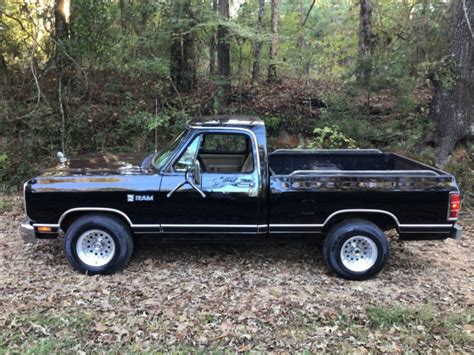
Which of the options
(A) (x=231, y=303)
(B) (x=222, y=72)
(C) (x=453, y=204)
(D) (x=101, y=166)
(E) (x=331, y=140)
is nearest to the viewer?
(A) (x=231, y=303)

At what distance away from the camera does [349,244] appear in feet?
18.9

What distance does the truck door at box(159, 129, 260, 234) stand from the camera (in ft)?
18.4

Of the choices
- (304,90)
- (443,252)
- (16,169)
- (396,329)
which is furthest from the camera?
(304,90)

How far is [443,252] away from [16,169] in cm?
856

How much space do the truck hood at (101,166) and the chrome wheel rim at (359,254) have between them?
2761mm

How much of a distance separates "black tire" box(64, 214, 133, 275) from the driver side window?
990 mm

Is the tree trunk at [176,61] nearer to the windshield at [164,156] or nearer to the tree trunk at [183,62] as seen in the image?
the tree trunk at [183,62]

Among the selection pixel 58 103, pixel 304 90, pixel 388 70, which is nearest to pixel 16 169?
pixel 58 103

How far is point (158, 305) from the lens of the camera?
16.4 feet

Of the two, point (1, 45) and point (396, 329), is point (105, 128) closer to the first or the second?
point (1, 45)

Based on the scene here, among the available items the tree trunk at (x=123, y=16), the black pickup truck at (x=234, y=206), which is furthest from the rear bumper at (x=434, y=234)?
the tree trunk at (x=123, y=16)

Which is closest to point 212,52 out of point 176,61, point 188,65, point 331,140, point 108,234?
point 188,65

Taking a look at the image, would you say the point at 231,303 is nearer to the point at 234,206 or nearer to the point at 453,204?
the point at 234,206

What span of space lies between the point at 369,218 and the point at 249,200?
5.06 feet
